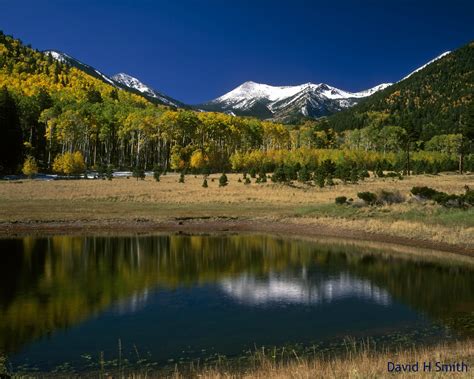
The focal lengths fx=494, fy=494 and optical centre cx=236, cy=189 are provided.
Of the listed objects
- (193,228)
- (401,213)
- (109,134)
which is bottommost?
(193,228)

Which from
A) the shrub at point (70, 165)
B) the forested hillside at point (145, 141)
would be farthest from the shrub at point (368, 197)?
the shrub at point (70, 165)

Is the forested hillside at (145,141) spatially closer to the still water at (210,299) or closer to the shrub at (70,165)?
the shrub at (70,165)


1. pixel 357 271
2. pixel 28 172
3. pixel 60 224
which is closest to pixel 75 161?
pixel 28 172

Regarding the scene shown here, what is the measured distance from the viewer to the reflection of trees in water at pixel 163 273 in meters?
21.5

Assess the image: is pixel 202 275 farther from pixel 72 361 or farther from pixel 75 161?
pixel 75 161

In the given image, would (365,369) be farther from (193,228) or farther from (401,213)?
Answer: (193,228)

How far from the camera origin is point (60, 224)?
45812mm

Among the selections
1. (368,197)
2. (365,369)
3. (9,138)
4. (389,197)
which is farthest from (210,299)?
(9,138)

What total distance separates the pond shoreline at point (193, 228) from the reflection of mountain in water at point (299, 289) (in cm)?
1449

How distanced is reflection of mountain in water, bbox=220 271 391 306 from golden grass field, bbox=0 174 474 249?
13182mm

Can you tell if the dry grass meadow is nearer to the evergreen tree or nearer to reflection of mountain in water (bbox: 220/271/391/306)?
reflection of mountain in water (bbox: 220/271/391/306)

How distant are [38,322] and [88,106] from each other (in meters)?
118

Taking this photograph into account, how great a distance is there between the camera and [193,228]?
47.7 metres

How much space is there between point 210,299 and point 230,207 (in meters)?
32.7
